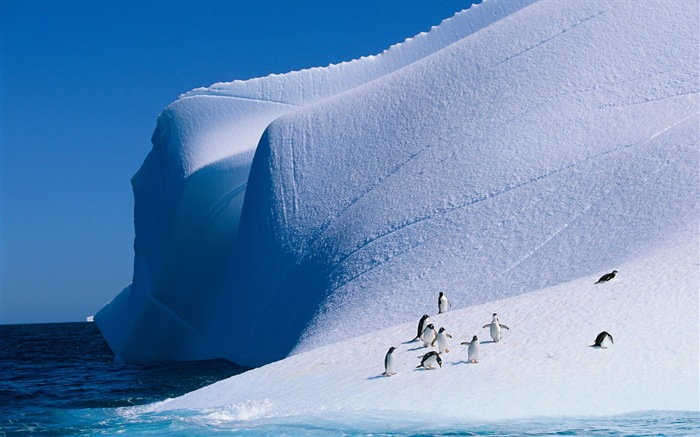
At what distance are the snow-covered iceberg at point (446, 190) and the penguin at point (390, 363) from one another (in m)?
3.13

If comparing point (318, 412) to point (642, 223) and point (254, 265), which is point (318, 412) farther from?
point (254, 265)

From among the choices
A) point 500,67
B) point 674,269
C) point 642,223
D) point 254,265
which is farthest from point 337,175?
point 674,269

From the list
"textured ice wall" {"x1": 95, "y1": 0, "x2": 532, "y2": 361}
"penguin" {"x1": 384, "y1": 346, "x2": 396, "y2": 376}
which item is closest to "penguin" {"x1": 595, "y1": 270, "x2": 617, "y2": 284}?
"penguin" {"x1": 384, "y1": 346, "x2": 396, "y2": 376}

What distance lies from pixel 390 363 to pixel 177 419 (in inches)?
131

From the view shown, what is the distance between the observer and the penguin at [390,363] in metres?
12.9

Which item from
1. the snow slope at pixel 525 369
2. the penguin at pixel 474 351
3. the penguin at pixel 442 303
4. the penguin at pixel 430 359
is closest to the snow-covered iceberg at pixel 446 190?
the penguin at pixel 442 303

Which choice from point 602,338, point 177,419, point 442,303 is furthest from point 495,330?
point 177,419

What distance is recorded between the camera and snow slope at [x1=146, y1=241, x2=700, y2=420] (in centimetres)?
1108

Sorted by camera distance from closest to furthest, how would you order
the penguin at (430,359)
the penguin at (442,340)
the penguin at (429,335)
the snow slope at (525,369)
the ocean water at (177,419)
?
the ocean water at (177,419)
the snow slope at (525,369)
the penguin at (430,359)
the penguin at (442,340)
the penguin at (429,335)

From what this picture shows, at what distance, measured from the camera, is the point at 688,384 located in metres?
11.0

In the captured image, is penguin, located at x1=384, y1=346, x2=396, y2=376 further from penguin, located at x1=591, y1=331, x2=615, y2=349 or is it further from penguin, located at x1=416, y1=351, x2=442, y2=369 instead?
penguin, located at x1=591, y1=331, x2=615, y2=349

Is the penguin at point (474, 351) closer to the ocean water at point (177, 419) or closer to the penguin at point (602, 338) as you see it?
the penguin at point (602, 338)

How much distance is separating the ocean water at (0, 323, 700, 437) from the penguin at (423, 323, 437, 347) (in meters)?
2.71

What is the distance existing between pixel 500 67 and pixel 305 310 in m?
8.23
